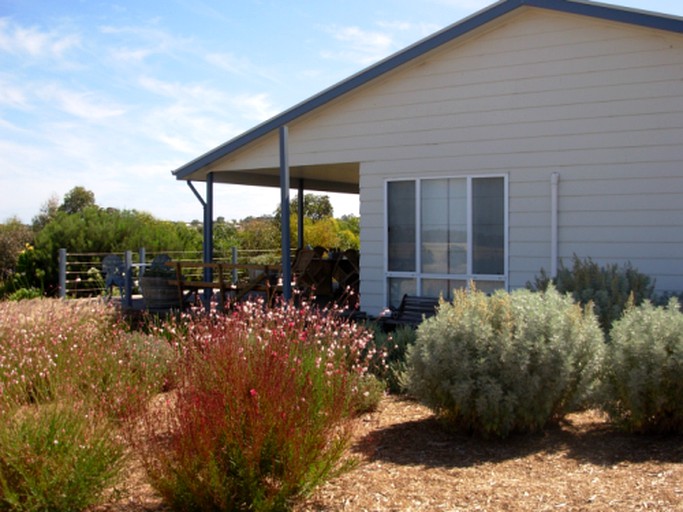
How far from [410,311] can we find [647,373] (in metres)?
4.22

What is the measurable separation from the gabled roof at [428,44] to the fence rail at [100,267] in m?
A: 2.81

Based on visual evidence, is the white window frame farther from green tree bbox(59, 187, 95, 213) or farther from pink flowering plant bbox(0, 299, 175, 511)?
green tree bbox(59, 187, 95, 213)

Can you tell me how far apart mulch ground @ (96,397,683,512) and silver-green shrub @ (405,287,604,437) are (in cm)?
23

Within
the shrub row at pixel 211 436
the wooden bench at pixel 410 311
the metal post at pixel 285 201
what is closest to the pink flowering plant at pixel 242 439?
the shrub row at pixel 211 436

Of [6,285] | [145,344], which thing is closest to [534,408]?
[145,344]

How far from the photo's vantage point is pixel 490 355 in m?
5.39

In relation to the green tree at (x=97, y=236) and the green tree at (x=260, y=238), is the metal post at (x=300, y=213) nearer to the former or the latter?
the green tree at (x=97, y=236)

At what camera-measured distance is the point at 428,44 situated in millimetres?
9266

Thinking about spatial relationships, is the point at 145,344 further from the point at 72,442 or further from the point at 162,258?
the point at 162,258

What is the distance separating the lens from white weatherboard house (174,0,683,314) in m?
8.18

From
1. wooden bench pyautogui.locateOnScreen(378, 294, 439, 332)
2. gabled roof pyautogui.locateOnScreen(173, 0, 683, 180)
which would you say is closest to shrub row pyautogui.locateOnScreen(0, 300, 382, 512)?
wooden bench pyautogui.locateOnScreen(378, 294, 439, 332)

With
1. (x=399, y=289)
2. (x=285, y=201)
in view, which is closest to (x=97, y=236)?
(x=285, y=201)

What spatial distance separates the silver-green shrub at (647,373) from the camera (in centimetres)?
526

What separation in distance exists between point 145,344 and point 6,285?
14.0 m
